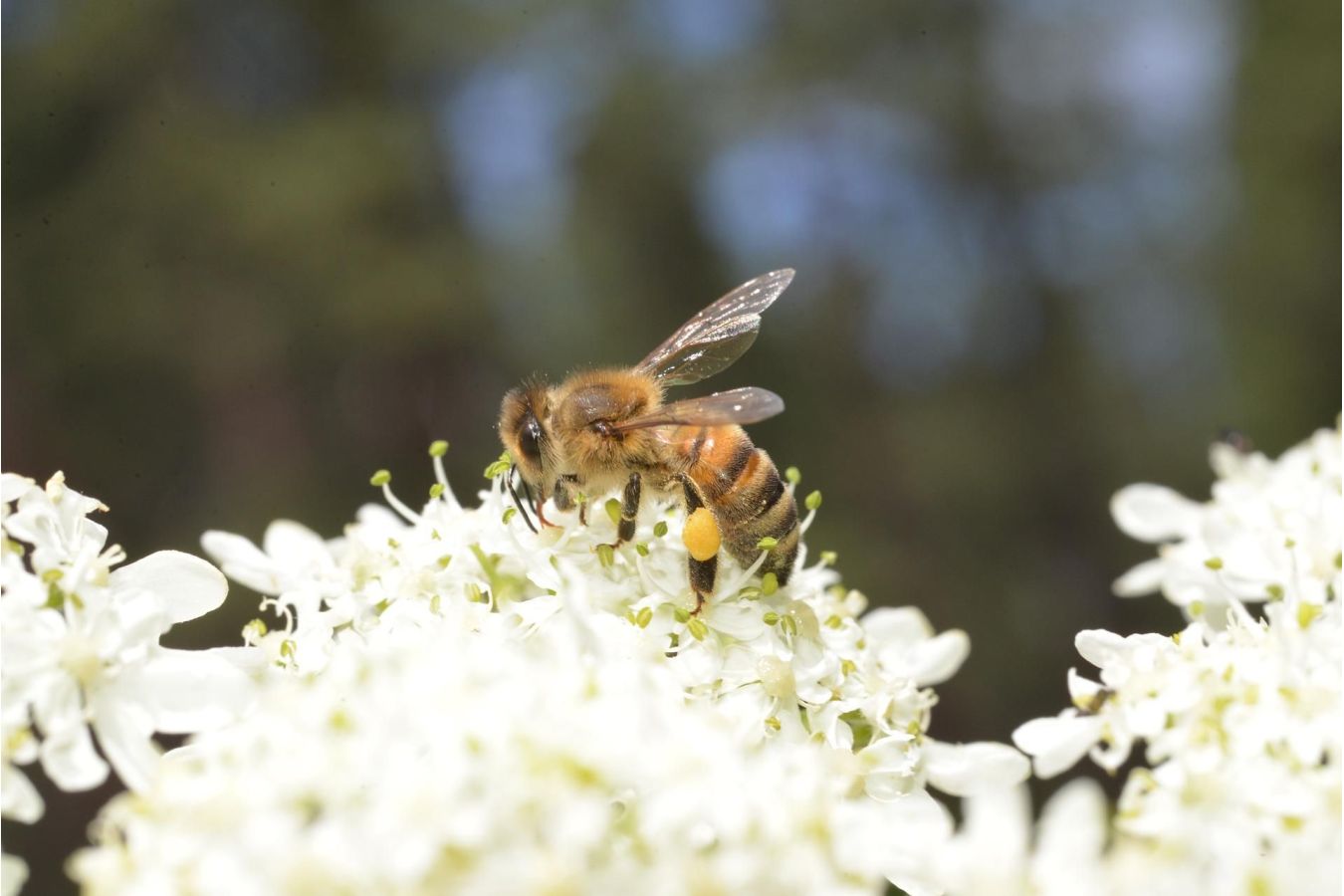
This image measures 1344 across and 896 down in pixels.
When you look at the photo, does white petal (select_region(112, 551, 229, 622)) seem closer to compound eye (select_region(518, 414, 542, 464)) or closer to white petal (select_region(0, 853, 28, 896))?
white petal (select_region(0, 853, 28, 896))

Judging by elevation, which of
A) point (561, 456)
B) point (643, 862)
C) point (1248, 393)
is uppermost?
point (1248, 393)

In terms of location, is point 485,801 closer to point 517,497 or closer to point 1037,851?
point 1037,851

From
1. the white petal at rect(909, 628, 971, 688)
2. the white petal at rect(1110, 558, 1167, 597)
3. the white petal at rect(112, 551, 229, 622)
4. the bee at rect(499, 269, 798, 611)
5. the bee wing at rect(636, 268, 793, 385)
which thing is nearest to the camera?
the white petal at rect(112, 551, 229, 622)

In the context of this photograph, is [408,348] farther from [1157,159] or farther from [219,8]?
[1157,159]

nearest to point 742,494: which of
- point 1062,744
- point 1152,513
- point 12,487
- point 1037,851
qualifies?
point 1062,744

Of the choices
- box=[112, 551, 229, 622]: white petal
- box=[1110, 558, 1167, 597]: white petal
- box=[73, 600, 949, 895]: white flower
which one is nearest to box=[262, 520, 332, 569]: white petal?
box=[112, 551, 229, 622]: white petal

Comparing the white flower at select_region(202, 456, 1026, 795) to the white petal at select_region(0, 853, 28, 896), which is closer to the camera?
the white petal at select_region(0, 853, 28, 896)

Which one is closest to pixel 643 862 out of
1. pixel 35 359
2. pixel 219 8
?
pixel 35 359

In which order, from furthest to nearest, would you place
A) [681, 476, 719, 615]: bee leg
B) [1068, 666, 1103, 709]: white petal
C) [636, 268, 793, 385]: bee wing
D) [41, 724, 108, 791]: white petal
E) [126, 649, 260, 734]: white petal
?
[636, 268, 793, 385]: bee wing < [681, 476, 719, 615]: bee leg < [1068, 666, 1103, 709]: white petal < [126, 649, 260, 734]: white petal < [41, 724, 108, 791]: white petal
